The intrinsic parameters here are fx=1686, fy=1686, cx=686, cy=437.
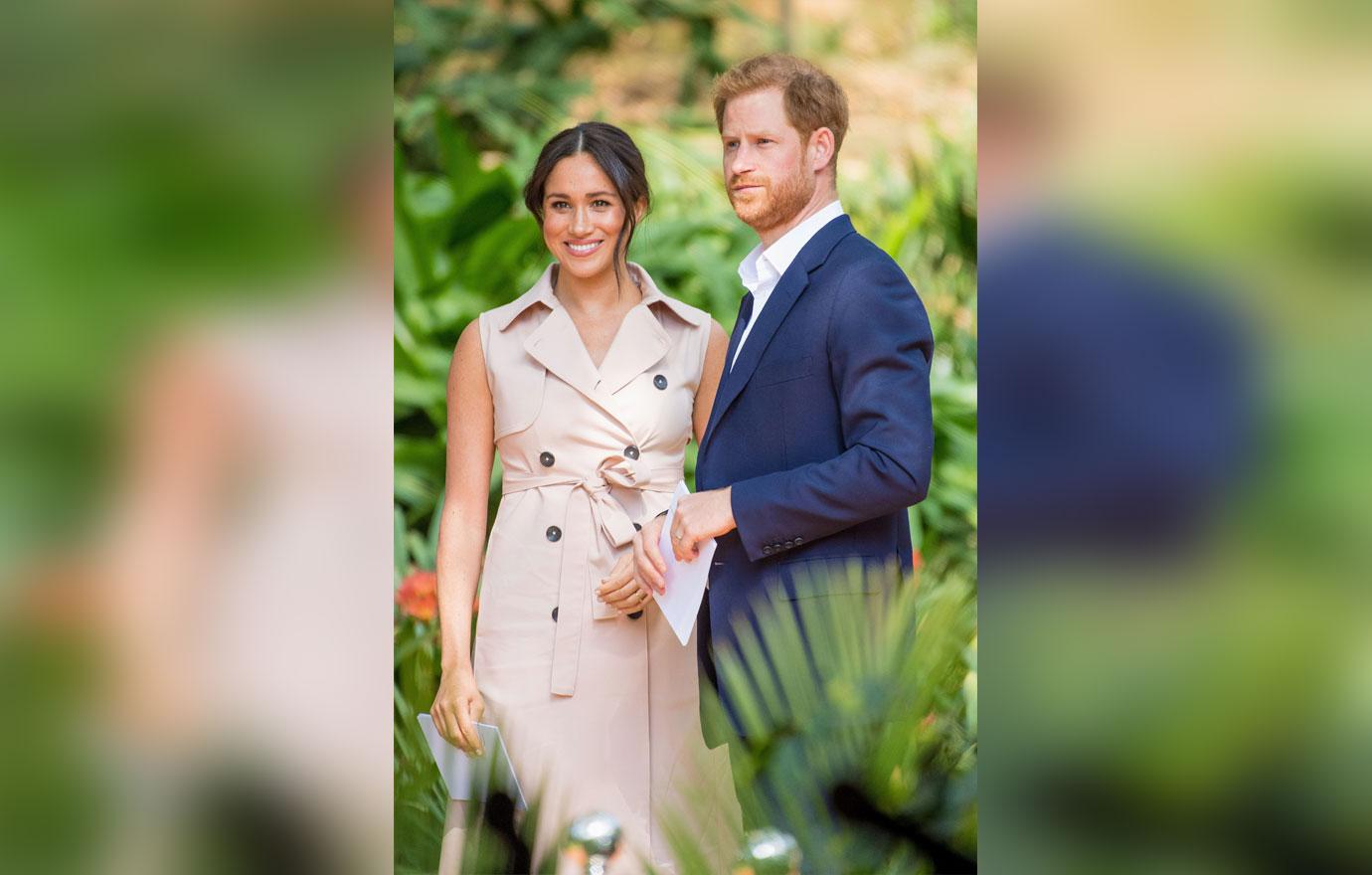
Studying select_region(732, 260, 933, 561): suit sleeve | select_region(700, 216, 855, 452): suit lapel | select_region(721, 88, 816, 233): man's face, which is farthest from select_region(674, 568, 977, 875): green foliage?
select_region(721, 88, 816, 233): man's face

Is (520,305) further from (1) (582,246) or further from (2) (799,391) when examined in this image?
(2) (799,391)

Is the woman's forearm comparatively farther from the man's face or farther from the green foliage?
the man's face

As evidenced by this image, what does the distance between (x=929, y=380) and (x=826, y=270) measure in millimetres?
304

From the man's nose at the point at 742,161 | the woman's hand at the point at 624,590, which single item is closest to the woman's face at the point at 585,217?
the man's nose at the point at 742,161

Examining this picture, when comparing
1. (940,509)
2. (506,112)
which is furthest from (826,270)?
(506,112)

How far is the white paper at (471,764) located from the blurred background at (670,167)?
3 centimetres

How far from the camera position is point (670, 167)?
3.56 metres

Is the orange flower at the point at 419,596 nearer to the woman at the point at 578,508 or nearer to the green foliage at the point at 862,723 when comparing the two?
the woman at the point at 578,508

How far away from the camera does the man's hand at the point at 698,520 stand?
3367 millimetres

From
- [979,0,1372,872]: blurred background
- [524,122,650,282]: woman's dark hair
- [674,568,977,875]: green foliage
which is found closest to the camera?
[674,568,977,875]: green foliage

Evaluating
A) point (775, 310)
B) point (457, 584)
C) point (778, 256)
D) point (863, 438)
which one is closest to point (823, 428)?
point (863, 438)

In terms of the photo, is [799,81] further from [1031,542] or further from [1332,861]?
[1332,861]

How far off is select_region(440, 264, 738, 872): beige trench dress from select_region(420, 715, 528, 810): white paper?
29mm

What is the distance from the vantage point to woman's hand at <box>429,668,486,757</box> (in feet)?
11.4
